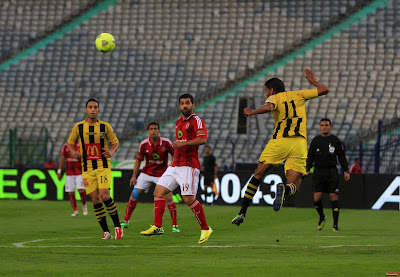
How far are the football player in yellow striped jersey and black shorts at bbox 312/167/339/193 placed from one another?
403cm

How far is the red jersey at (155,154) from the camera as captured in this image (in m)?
15.8

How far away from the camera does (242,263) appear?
31.2 ft

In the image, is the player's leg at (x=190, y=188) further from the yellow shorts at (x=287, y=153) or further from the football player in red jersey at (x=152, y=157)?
the football player in red jersey at (x=152, y=157)

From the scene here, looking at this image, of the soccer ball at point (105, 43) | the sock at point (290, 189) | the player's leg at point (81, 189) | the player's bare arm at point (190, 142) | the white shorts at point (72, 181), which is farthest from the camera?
the white shorts at point (72, 181)

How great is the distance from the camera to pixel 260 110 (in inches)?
437

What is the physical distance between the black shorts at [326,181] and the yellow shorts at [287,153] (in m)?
4.07

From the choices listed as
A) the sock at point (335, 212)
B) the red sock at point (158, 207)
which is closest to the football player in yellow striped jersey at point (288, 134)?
the red sock at point (158, 207)

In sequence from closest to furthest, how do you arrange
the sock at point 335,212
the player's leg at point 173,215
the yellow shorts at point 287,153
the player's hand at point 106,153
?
the yellow shorts at point 287,153 → the player's hand at point 106,153 → the player's leg at point 173,215 → the sock at point 335,212

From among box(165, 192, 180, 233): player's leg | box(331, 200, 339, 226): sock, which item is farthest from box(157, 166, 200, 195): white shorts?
box(331, 200, 339, 226): sock

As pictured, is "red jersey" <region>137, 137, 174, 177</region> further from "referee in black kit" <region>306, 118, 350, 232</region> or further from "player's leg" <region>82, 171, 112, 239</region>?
"player's leg" <region>82, 171, 112, 239</region>

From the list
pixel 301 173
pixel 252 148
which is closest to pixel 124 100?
pixel 252 148

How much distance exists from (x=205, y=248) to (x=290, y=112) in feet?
7.04

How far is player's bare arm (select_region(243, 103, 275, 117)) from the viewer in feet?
36.1

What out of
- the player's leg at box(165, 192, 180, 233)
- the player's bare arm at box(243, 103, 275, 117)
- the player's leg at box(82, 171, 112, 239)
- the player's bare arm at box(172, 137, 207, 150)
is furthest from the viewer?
the player's leg at box(165, 192, 180, 233)
